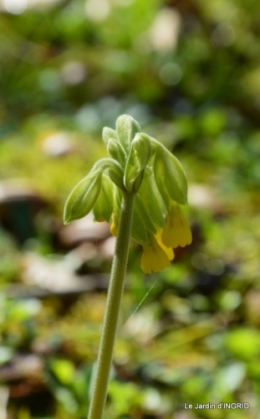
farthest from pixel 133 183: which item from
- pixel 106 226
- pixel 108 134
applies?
pixel 106 226

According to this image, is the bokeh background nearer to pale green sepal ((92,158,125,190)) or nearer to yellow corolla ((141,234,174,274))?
Result: yellow corolla ((141,234,174,274))

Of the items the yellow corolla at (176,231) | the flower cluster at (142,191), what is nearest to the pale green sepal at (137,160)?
the flower cluster at (142,191)

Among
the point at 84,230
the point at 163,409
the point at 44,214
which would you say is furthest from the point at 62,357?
the point at 44,214

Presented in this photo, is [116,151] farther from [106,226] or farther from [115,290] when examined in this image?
[106,226]

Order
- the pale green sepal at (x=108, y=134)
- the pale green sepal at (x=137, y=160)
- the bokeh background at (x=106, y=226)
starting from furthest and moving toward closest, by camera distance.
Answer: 1. the bokeh background at (x=106, y=226)
2. the pale green sepal at (x=108, y=134)
3. the pale green sepal at (x=137, y=160)

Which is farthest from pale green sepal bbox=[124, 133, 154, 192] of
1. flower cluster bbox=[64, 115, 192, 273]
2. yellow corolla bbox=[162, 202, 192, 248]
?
yellow corolla bbox=[162, 202, 192, 248]

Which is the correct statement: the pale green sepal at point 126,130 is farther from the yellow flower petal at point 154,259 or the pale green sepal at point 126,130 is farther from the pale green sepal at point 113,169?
the yellow flower petal at point 154,259
